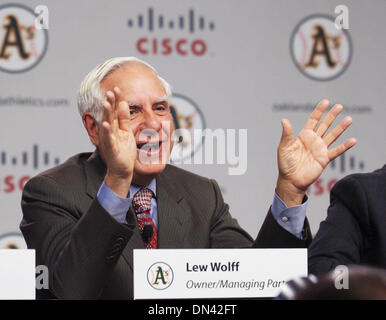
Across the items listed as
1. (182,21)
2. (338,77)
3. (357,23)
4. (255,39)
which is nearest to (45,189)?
(182,21)

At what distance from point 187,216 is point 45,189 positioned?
420 millimetres

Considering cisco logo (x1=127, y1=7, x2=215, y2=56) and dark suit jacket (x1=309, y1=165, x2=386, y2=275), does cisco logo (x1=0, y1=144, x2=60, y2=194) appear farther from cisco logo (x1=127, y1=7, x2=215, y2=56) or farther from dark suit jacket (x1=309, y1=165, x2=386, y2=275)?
dark suit jacket (x1=309, y1=165, x2=386, y2=275)

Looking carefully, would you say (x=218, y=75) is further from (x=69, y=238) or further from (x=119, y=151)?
(x=69, y=238)

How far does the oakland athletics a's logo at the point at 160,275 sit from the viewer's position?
1.70 metres

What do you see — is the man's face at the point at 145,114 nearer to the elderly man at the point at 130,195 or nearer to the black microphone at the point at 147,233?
the elderly man at the point at 130,195

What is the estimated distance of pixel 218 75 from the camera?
194cm

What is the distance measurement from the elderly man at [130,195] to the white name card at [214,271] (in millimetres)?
29

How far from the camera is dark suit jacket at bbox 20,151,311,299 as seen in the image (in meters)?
1.55

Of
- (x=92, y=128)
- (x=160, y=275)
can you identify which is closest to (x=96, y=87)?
(x=92, y=128)

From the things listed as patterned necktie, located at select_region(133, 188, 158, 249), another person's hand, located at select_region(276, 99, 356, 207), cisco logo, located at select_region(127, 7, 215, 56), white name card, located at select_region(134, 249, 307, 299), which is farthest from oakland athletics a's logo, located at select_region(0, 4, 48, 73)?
another person's hand, located at select_region(276, 99, 356, 207)

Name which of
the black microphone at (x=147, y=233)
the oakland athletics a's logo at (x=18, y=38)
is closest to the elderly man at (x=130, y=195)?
the black microphone at (x=147, y=233)

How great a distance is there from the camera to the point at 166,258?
172 centimetres

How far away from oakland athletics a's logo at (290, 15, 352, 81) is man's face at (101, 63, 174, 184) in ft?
1.62

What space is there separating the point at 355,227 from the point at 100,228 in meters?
0.69
